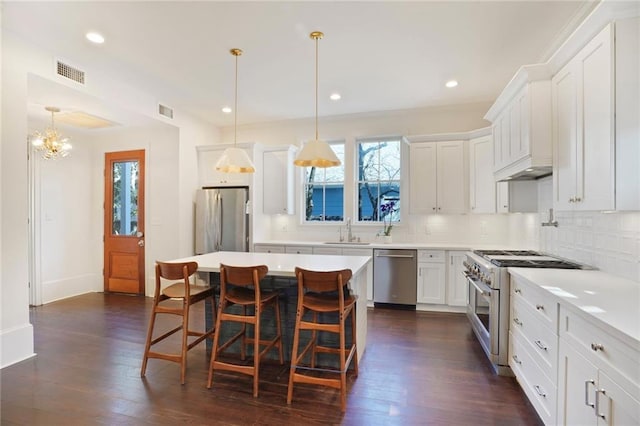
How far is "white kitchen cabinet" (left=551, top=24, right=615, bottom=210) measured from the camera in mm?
1877

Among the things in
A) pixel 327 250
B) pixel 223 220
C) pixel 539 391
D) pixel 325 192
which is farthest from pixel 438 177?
pixel 223 220

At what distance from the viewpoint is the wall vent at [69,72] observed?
126 inches

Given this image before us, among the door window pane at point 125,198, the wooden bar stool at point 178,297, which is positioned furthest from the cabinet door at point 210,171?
the wooden bar stool at point 178,297

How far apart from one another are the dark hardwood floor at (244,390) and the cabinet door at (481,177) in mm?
1838

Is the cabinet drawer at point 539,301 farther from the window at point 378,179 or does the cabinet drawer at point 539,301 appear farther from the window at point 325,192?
the window at point 325,192

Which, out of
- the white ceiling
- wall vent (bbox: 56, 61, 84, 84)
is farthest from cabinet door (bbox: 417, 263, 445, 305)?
wall vent (bbox: 56, 61, 84, 84)

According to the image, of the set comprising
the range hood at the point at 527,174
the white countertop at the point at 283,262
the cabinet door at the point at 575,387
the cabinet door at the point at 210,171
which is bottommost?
the cabinet door at the point at 575,387

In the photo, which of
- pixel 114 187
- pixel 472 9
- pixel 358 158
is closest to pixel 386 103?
pixel 358 158

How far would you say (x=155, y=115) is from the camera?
4418mm

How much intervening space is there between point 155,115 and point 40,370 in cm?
321

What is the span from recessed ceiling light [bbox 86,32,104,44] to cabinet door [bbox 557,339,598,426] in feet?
13.9

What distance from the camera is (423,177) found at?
184 inches

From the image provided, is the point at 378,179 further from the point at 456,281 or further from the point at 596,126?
the point at 596,126

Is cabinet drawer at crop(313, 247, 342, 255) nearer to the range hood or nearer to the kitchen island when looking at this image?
the kitchen island
